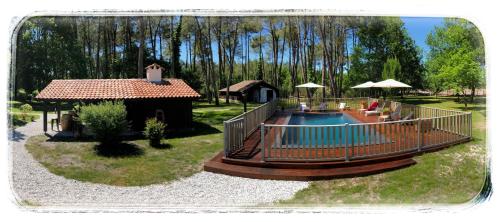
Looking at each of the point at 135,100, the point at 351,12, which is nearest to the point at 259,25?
the point at 351,12

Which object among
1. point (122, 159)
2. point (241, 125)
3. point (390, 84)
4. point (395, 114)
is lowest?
point (122, 159)

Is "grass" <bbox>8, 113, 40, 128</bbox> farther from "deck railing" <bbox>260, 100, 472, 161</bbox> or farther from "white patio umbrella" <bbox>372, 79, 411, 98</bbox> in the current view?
"white patio umbrella" <bbox>372, 79, 411, 98</bbox>

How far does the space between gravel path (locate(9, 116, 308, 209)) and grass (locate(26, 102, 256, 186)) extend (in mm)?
72

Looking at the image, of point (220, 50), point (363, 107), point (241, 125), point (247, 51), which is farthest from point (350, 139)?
point (220, 50)

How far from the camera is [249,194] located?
13.6 feet

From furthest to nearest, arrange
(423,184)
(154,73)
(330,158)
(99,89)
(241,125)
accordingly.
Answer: (241,125)
(330,158)
(423,184)
(154,73)
(99,89)

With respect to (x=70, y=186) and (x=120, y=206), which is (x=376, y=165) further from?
(x=70, y=186)

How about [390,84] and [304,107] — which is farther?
[304,107]

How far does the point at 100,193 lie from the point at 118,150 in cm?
50

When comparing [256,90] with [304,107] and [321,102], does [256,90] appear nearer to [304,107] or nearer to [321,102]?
[304,107]

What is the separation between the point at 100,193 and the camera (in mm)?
3959

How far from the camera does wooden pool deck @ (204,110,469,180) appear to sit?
15.0 ft

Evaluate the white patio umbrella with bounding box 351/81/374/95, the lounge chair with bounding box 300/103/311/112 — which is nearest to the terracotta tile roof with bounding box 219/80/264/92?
the lounge chair with bounding box 300/103/311/112

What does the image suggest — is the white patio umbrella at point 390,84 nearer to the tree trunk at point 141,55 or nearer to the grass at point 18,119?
the tree trunk at point 141,55
